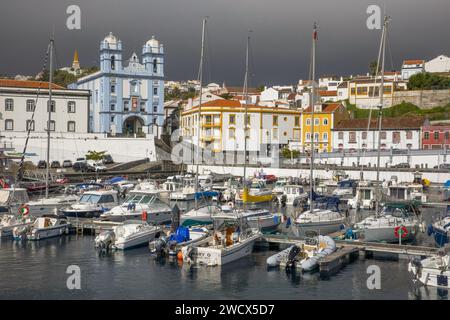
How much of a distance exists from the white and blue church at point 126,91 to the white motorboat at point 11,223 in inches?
1683

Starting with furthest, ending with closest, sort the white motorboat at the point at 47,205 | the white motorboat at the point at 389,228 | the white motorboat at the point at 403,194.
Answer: the white motorboat at the point at 403,194 < the white motorboat at the point at 47,205 < the white motorboat at the point at 389,228

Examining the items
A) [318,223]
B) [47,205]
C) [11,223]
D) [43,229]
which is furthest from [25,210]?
[318,223]

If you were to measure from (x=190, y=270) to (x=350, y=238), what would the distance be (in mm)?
8074

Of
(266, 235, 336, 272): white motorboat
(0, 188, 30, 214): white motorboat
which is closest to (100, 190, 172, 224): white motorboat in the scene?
(0, 188, 30, 214): white motorboat

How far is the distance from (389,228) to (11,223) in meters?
17.9

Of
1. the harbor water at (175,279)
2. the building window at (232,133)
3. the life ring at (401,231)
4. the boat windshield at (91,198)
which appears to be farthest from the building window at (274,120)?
the harbor water at (175,279)

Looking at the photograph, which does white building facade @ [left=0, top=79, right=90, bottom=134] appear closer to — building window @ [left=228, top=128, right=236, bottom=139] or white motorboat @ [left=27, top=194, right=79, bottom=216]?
building window @ [left=228, top=128, right=236, bottom=139]

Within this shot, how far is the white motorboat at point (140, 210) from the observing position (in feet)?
92.5

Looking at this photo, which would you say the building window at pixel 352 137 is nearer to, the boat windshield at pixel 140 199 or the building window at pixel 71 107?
the building window at pixel 71 107

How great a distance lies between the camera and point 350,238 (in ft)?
79.7

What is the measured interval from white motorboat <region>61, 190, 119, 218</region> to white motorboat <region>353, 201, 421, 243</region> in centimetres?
1416

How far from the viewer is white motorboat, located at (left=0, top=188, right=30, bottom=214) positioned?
31.6m

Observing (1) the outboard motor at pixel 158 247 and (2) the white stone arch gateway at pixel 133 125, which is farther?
(2) the white stone arch gateway at pixel 133 125
